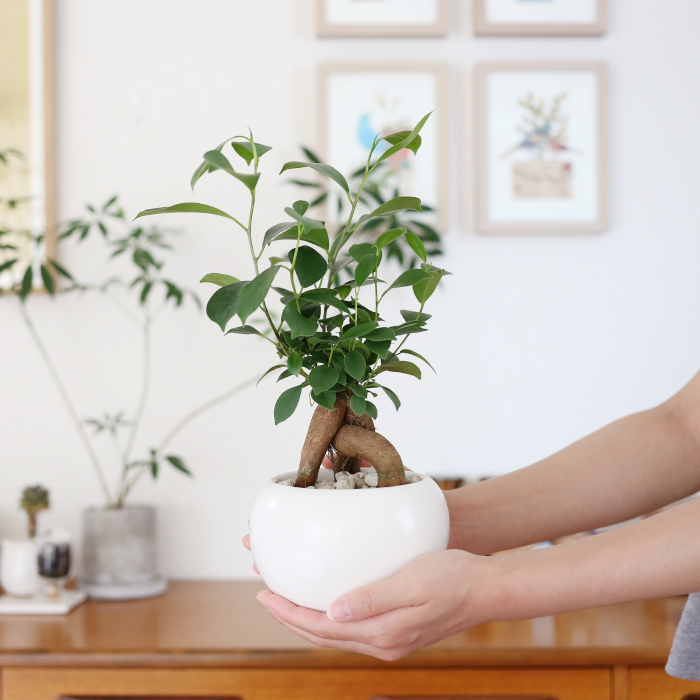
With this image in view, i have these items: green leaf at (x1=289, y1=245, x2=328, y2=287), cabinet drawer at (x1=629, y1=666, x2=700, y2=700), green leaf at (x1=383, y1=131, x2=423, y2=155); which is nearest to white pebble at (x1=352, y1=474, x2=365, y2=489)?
green leaf at (x1=289, y1=245, x2=328, y2=287)

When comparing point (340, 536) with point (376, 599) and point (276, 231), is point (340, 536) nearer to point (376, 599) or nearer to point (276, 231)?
point (376, 599)

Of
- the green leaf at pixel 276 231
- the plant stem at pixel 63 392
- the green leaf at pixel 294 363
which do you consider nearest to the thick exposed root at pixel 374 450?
the green leaf at pixel 294 363

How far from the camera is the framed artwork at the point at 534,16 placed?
1.51 meters

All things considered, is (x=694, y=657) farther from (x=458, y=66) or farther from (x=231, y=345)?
(x=458, y=66)

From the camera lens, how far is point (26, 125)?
155cm

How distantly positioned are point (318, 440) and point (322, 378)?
0.10m

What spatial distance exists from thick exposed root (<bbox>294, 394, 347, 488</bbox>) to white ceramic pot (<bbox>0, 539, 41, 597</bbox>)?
93 cm

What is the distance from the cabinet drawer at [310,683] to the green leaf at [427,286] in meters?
0.76

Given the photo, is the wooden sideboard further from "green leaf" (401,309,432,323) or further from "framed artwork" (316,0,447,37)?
"framed artwork" (316,0,447,37)

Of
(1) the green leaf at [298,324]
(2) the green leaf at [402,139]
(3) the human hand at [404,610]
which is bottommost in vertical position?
(3) the human hand at [404,610]

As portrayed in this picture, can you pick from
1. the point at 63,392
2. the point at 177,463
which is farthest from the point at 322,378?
the point at 63,392

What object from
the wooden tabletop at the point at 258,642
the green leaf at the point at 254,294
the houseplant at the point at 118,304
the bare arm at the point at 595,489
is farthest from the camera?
the houseplant at the point at 118,304

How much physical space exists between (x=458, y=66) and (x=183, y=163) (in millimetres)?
677

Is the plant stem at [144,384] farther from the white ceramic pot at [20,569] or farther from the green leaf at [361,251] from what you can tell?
the green leaf at [361,251]
